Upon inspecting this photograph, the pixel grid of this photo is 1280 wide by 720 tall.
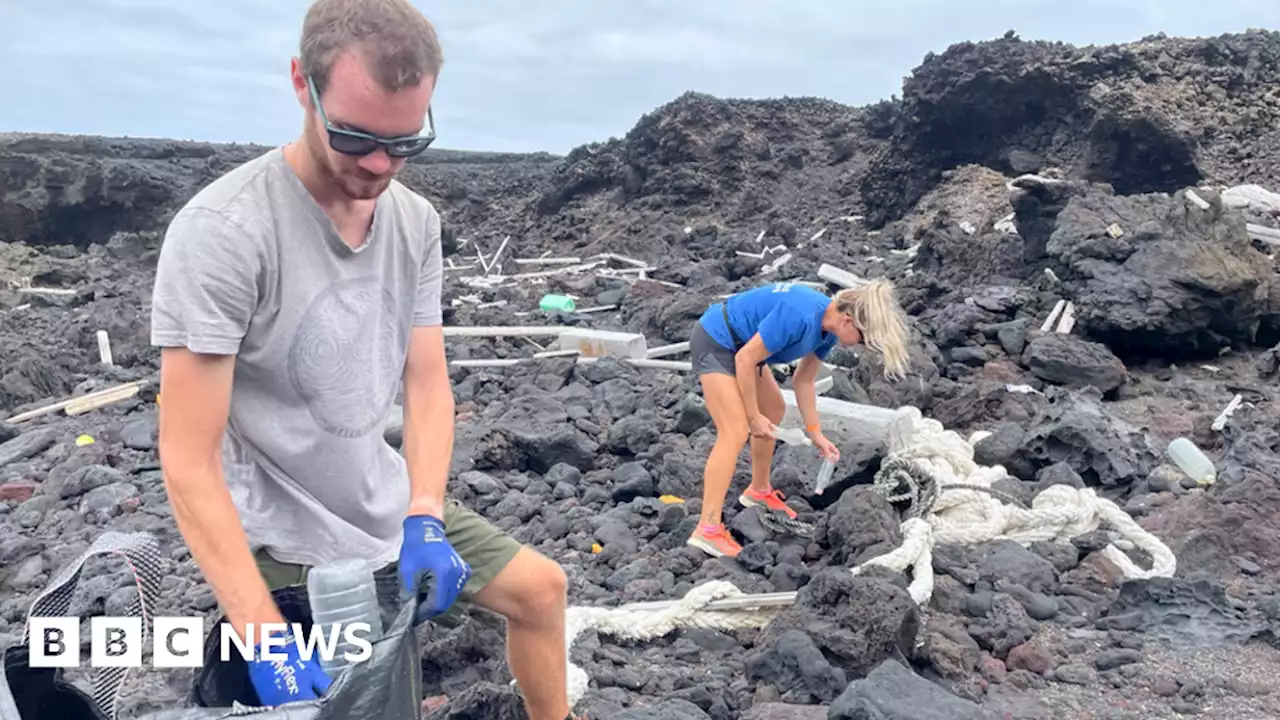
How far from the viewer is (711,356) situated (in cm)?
559

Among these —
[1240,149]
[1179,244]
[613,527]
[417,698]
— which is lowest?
[613,527]

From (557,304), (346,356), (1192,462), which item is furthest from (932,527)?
(557,304)

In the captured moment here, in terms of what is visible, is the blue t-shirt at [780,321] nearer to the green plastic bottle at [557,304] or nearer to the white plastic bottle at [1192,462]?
the white plastic bottle at [1192,462]

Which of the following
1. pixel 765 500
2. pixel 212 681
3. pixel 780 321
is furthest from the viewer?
pixel 765 500

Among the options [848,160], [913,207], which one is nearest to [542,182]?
[848,160]

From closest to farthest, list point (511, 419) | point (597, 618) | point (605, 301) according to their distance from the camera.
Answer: point (597, 618) → point (511, 419) → point (605, 301)

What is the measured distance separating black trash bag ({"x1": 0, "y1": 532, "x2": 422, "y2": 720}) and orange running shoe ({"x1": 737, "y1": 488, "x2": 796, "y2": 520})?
146 inches

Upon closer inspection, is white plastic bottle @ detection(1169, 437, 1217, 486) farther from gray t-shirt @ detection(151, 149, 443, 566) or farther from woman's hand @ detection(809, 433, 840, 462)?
gray t-shirt @ detection(151, 149, 443, 566)

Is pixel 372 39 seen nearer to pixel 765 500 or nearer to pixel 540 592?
pixel 540 592

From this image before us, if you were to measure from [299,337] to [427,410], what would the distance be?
1.80ft

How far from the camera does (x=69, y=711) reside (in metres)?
1.99

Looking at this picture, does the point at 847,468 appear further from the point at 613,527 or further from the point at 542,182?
the point at 542,182

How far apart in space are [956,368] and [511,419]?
435 cm

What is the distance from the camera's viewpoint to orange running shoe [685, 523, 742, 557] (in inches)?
208
